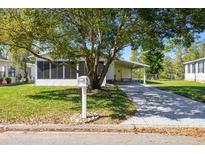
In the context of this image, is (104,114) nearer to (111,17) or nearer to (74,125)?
(74,125)

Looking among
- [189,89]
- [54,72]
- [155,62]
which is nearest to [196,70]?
[155,62]

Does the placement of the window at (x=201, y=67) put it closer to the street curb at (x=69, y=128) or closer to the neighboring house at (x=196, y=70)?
the neighboring house at (x=196, y=70)

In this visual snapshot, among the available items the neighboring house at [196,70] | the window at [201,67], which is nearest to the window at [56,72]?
the neighboring house at [196,70]

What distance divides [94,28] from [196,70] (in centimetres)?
3035

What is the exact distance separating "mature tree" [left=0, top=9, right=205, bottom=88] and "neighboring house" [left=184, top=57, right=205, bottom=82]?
2291 centimetres

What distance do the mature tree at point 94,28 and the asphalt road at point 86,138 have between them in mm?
3793

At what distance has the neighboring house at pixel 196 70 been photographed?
37.1 m

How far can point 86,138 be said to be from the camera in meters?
7.22

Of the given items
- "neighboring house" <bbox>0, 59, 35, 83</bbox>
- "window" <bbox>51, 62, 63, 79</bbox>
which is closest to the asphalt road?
"window" <bbox>51, 62, 63, 79</bbox>

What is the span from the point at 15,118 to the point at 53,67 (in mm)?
18404

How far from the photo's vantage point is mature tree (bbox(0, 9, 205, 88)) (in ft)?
33.4

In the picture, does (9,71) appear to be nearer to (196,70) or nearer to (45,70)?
(45,70)
